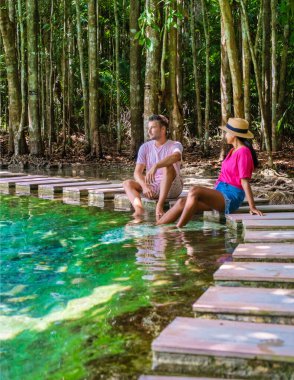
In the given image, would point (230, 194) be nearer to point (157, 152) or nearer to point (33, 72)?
point (157, 152)

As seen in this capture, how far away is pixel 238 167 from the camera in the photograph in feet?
20.3

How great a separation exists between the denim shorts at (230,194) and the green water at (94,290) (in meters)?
0.31

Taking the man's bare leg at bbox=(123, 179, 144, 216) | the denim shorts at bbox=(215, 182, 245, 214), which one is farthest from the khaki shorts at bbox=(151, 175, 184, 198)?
the denim shorts at bbox=(215, 182, 245, 214)

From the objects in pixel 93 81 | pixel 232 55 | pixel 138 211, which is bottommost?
pixel 138 211

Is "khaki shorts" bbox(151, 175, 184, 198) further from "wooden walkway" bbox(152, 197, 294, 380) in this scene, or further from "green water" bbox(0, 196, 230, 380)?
"wooden walkway" bbox(152, 197, 294, 380)

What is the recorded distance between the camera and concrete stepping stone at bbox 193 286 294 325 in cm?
322

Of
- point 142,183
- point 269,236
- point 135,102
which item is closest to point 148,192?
point 142,183

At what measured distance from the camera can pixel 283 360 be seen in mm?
2582

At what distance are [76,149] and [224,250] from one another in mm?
15399

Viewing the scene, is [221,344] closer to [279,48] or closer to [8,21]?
[8,21]

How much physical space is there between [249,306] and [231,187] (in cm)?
317

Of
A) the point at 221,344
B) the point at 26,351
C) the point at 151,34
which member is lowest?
the point at 26,351

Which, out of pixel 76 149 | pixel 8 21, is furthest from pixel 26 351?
pixel 76 149

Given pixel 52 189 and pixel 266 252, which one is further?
pixel 52 189
